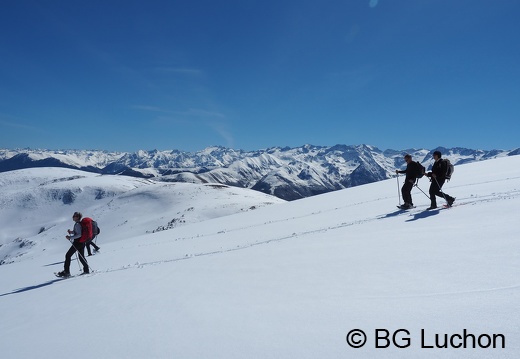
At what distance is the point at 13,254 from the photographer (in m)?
67.3

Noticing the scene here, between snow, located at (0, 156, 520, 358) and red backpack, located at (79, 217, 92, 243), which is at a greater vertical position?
red backpack, located at (79, 217, 92, 243)

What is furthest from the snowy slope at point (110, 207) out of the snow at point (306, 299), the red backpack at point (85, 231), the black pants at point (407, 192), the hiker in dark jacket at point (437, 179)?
the hiker in dark jacket at point (437, 179)

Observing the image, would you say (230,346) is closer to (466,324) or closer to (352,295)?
(352,295)

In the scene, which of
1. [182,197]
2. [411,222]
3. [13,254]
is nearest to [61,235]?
[13,254]

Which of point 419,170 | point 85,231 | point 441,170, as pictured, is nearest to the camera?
point 441,170

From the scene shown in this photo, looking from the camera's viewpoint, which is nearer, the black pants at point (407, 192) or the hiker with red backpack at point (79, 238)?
the hiker with red backpack at point (79, 238)

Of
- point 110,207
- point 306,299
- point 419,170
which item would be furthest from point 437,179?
point 110,207

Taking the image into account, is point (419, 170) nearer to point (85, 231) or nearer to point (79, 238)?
point (85, 231)

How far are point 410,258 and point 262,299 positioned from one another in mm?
3304

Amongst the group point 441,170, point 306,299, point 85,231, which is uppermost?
point 441,170

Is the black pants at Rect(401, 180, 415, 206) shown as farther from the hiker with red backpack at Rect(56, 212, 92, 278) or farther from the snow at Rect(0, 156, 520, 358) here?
the hiker with red backpack at Rect(56, 212, 92, 278)

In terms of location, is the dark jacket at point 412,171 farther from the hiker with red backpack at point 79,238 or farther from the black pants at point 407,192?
the hiker with red backpack at point 79,238

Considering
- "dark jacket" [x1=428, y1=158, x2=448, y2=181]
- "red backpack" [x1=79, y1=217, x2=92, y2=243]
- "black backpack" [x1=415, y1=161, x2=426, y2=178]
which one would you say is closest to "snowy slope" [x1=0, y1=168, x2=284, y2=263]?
"red backpack" [x1=79, y1=217, x2=92, y2=243]

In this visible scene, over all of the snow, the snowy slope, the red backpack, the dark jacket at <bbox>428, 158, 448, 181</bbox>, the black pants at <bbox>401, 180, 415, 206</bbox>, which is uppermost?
the snowy slope
